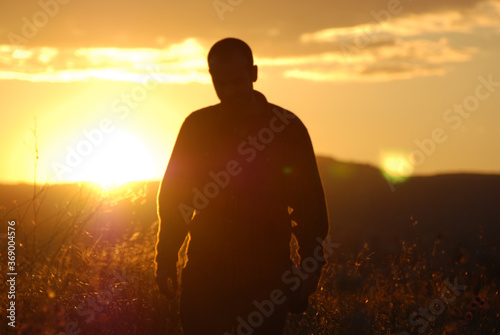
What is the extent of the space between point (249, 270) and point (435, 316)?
426cm

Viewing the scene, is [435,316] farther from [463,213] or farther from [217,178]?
[463,213]

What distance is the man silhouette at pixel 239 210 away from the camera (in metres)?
4.04

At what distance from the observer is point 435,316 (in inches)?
300

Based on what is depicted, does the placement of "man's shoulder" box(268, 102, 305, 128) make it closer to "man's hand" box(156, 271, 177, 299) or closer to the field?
"man's hand" box(156, 271, 177, 299)

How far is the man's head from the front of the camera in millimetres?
4023

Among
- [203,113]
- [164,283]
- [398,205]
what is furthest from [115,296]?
[398,205]

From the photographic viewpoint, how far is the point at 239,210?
4078mm

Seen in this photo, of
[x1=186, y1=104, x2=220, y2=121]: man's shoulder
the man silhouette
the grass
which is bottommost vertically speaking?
the grass

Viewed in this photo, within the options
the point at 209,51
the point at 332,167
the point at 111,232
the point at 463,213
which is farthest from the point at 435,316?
the point at 332,167

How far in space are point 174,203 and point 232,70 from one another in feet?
2.99

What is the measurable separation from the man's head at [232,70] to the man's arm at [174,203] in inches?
13.9

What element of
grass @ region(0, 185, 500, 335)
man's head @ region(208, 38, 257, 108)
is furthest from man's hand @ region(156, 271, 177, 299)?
grass @ region(0, 185, 500, 335)

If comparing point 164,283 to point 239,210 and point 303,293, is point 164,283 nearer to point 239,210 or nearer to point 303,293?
point 239,210

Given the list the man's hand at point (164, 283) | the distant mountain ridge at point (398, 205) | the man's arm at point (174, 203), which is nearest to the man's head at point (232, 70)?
the man's arm at point (174, 203)
